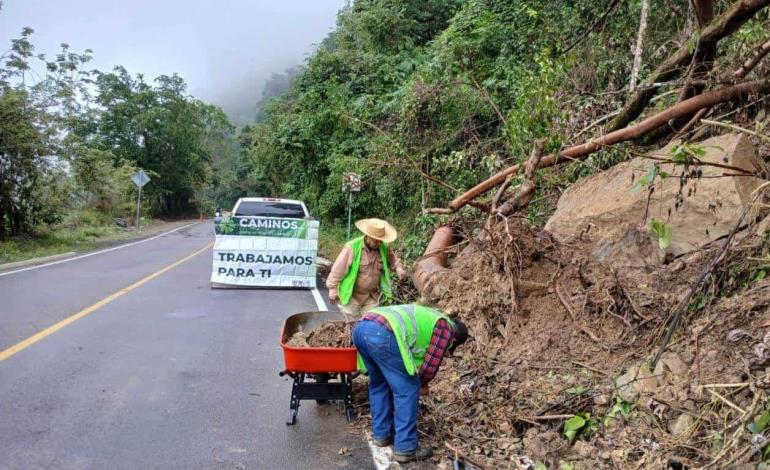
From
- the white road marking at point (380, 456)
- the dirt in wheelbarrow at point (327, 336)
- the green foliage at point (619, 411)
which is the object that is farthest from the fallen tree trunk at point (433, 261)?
the green foliage at point (619, 411)

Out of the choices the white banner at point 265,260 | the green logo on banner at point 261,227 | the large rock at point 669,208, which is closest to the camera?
the large rock at point 669,208

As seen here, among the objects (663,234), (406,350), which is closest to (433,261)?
(663,234)

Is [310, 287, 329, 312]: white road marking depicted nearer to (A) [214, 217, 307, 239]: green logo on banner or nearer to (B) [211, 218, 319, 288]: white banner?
(B) [211, 218, 319, 288]: white banner

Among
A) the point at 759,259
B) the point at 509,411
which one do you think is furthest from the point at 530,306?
the point at 759,259

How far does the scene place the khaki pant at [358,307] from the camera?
5.61 m

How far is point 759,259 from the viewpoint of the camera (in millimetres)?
4359

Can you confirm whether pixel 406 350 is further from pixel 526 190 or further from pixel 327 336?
pixel 526 190

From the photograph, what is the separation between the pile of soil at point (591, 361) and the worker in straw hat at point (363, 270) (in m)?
0.98

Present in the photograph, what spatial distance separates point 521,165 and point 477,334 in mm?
1967

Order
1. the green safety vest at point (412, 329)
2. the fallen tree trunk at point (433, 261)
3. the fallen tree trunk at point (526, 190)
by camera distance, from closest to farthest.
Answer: the green safety vest at point (412, 329), the fallen tree trunk at point (526, 190), the fallen tree trunk at point (433, 261)

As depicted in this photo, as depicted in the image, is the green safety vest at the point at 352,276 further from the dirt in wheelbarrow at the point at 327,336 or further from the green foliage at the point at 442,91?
the green foliage at the point at 442,91

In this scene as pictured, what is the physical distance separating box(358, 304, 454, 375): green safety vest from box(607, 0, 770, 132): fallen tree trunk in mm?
4416

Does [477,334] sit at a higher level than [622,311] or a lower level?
lower

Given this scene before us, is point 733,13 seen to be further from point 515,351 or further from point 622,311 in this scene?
point 515,351
